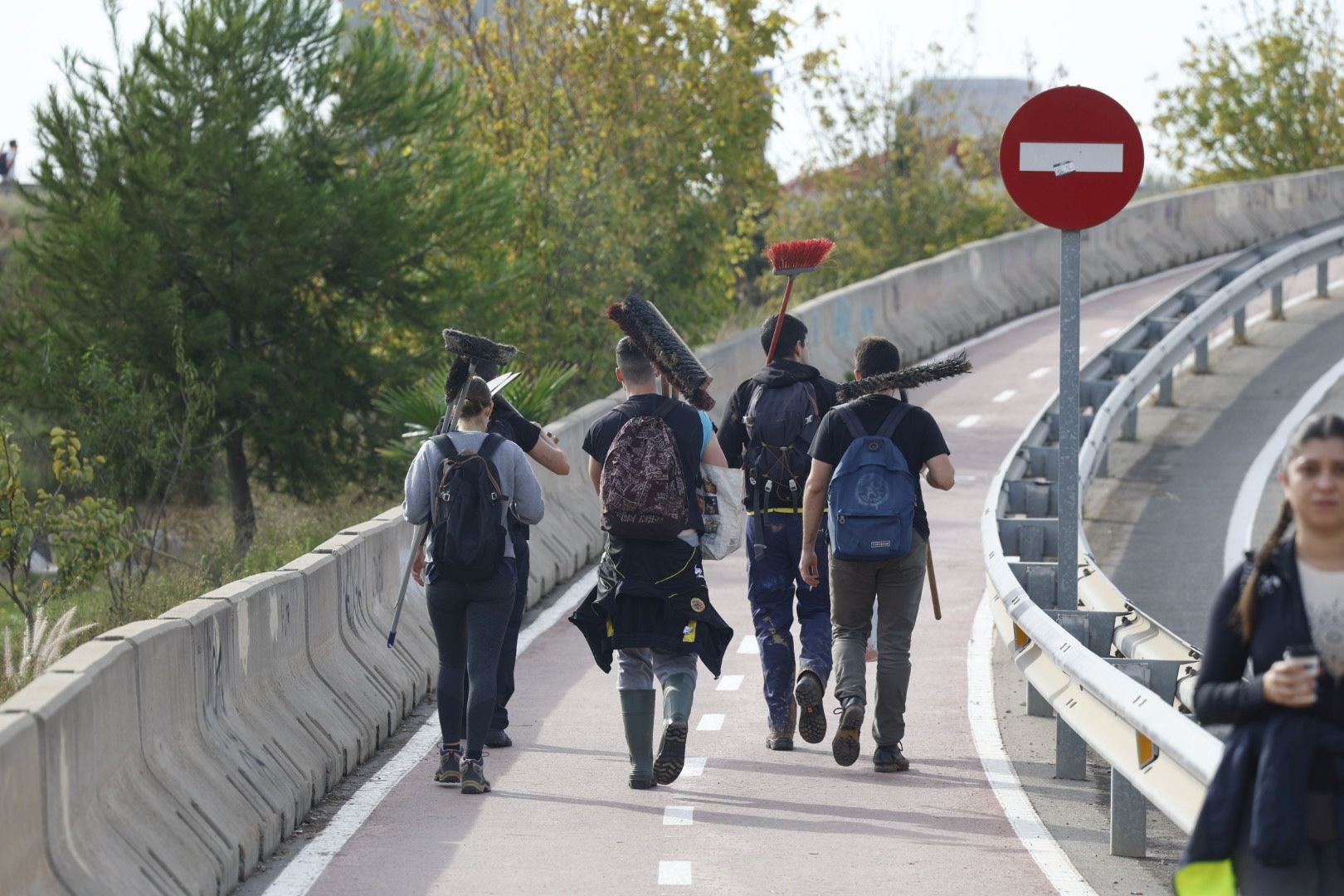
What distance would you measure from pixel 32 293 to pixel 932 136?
1910 cm

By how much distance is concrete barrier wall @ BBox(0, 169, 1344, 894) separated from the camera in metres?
6.13

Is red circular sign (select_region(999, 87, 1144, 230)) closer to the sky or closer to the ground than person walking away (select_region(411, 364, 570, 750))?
closer to the sky

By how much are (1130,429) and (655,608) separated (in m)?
11.3

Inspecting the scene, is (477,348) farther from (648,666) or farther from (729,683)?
(729,683)

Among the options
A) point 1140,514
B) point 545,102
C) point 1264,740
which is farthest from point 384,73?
point 1264,740

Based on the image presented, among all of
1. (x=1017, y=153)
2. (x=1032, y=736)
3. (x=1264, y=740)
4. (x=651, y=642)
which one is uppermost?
(x=1017, y=153)

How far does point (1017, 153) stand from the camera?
9.64m

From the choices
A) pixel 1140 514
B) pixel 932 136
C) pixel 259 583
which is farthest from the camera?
A: pixel 932 136

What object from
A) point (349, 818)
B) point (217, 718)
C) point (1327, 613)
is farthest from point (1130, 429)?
point (1327, 613)

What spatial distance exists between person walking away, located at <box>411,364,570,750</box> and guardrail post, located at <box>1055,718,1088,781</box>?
2.60 meters

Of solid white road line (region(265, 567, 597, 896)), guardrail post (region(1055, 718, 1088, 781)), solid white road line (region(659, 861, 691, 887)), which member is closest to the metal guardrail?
guardrail post (region(1055, 718, 1088, 781))

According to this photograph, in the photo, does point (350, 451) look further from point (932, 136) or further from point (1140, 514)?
point (932, 136)

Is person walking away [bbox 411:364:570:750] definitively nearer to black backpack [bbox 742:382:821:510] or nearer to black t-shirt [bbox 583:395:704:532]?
black t-shirt [bbox 583:395:704:532]

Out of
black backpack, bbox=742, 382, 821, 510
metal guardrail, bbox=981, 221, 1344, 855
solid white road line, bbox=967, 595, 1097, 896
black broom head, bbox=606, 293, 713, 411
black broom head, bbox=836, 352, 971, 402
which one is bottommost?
solid white road line, bbox=967, 595, 1097, 896
